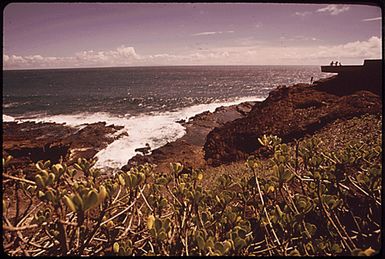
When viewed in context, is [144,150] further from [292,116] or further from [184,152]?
[292,116]

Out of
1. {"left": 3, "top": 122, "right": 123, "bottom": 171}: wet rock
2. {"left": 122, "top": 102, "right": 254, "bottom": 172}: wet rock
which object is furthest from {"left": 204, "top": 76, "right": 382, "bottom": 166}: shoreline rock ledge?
{"left": 3, "top": 122, "right": 123, "bottom": 171}: wet rock

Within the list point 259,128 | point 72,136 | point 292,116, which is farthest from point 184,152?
point 72,136

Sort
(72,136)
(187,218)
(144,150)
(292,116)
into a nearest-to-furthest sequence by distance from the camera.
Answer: (187,218)
(292,116)
(144,150)
(72,136)

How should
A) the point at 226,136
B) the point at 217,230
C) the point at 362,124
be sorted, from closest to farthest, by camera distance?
the point at 217,230
the point at 362,124
the point at 226,136

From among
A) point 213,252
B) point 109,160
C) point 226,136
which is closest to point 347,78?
point 226,136

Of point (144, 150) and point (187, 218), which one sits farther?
point (144, 150)

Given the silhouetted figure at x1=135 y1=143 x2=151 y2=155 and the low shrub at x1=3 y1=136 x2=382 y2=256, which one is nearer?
the low shrub at x1=3 y1=136 x2=382 y2=256

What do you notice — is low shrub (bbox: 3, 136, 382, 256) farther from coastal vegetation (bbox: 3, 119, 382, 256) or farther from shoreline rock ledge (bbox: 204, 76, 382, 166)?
shoreline rock ledge (bbox: 204, 76, 382, 166)

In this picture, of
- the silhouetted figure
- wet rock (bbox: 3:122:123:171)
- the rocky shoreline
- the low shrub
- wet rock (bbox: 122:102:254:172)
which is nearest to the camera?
the low shrub

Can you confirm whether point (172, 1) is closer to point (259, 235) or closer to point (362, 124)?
point (259, 235)

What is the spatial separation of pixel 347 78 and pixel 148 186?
1004cm

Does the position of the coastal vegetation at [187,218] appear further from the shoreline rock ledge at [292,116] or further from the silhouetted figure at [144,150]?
the silhouetted figure at [144,150]

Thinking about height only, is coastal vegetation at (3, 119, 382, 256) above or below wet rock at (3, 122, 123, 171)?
above

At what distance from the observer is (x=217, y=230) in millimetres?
990
